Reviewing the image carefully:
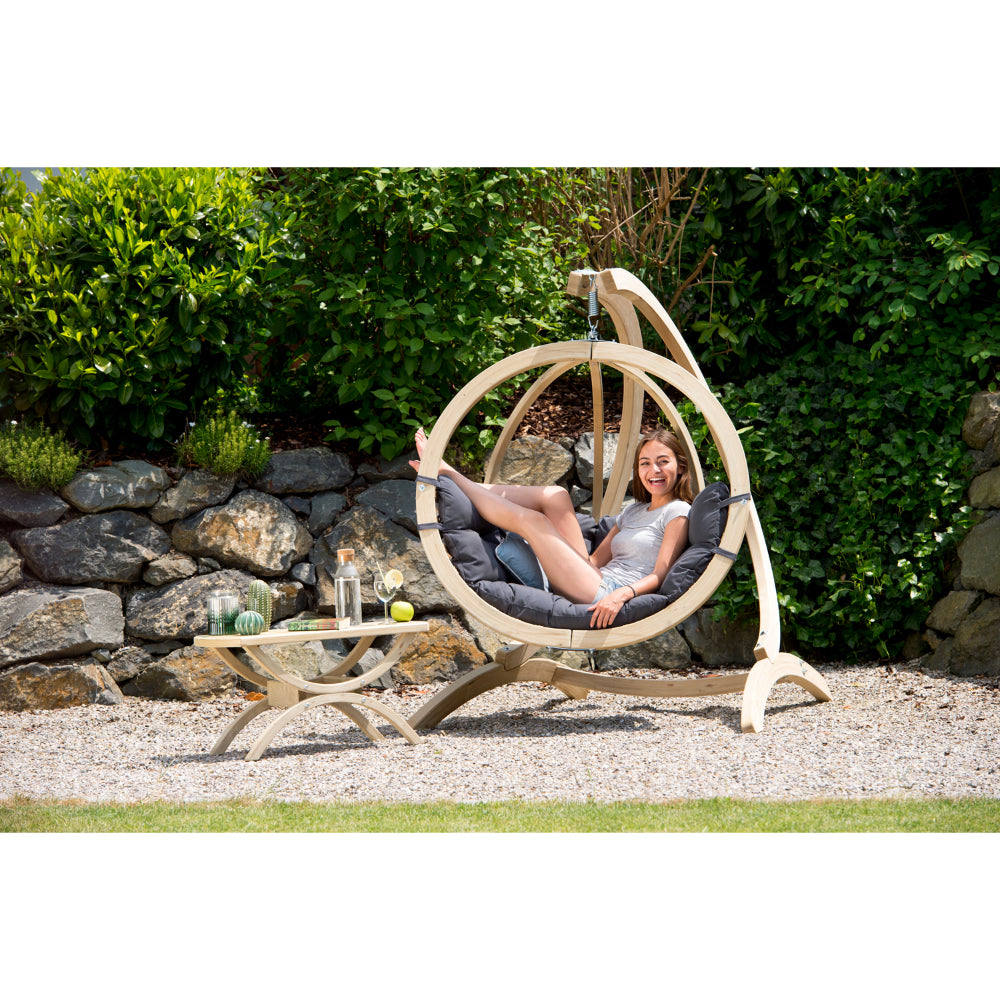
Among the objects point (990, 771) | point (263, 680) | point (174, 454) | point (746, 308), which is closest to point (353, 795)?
point (263, 680)

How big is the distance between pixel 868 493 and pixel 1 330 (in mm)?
4620

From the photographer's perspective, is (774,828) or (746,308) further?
(746,308)

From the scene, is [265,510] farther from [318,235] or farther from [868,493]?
[868,493]

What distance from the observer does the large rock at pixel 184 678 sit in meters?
5.19

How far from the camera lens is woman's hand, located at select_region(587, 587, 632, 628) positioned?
4.15 metres

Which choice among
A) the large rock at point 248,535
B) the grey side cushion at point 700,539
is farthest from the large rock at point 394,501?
the grey side cushion at point 700,539

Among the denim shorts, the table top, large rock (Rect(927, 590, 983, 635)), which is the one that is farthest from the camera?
large rock (Rect(927, 590, 983, 635))

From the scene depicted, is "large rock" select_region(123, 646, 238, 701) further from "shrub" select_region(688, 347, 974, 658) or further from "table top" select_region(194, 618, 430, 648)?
"shrub" select_region(688, 347, 974, 658)

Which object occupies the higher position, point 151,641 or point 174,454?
point 174,454

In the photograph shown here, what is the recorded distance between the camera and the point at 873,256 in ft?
18.3

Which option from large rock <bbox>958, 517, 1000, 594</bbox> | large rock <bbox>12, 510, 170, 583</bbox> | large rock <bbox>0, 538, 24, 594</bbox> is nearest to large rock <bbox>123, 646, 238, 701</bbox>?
large rock <bbox>12, 510, 170, 583</bbox>

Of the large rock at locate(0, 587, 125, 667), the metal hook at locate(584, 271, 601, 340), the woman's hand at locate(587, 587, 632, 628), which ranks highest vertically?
the metal hook at locate(584, 271, 601, 340)

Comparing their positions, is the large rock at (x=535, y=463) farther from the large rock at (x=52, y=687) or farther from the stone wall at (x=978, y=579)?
the large rock at (x=52, y=687)

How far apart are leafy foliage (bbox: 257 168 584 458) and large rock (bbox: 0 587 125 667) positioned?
155cm
